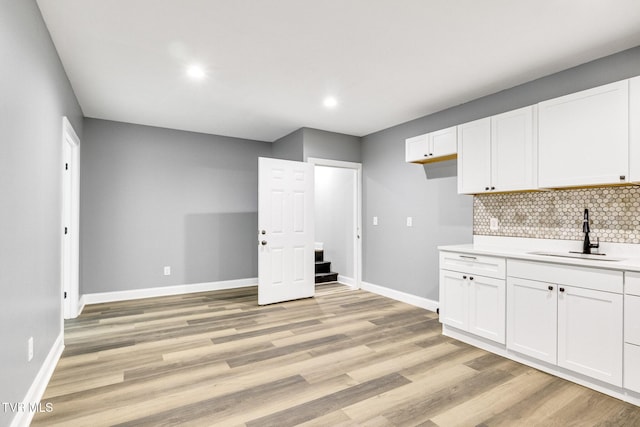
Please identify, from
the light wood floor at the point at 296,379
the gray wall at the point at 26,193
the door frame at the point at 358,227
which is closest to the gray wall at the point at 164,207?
the light wood floor at the point at 296,379

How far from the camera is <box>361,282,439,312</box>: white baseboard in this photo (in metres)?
4.17

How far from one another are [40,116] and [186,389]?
7.02ft

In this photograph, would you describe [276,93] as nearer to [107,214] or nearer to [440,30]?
[440,30]

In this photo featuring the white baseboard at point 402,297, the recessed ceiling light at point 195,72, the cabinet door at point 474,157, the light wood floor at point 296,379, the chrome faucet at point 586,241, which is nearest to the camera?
the light wood floor at point 296,379

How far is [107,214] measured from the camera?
460 cm

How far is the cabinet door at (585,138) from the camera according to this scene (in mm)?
2396

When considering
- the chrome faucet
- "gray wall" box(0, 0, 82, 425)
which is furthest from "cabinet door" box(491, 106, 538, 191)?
"gray wall" box(0, 0, 82, 425)

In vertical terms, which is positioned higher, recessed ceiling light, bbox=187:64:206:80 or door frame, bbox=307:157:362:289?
recessed ceiling light, bbox=187:64:206:80

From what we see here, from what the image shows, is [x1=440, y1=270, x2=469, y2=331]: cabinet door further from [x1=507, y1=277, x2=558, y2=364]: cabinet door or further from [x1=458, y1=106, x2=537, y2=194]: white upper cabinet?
[x1=458, y1=106, x2=537, y2=194]: white upper cabinet

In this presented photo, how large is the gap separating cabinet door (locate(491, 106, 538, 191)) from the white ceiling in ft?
1.44

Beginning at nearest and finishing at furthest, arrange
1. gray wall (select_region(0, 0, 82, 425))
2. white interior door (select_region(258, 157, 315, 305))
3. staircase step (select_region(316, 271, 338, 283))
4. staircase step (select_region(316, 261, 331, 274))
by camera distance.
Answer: gray wall (select_region(0, 0, 82, 425))
white interior door (select_region(258, 157, 315, 305))
staircase step (select_region(316, 271, 338, 283))
staircase step (select_region(316, 261, 331, 274))

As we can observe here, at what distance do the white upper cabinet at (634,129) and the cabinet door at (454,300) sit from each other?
1500mm

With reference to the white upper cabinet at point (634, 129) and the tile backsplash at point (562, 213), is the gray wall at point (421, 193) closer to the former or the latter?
the tile backsplash at point (562, 213)

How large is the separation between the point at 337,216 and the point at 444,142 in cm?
282
